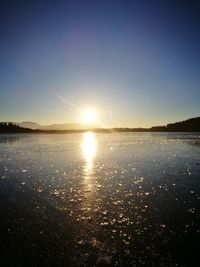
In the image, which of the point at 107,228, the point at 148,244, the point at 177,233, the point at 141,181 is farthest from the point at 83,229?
the point at 141,181

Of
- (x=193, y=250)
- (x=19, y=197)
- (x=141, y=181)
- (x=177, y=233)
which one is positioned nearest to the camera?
(x=193, y=250)

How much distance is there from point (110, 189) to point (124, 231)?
11.6 meters

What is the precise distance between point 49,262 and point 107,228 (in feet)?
16.0

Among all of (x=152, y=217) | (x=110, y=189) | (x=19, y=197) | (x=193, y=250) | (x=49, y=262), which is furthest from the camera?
(x=110, y=189)

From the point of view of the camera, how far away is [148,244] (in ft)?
48.0

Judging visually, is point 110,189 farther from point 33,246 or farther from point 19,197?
point 33,246

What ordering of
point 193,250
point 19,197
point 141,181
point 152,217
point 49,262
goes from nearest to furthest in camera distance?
point 49,262, point 193,250, point 152,217, point 19,197, point 141,181

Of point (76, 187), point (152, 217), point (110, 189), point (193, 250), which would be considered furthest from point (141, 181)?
point (193, 250)

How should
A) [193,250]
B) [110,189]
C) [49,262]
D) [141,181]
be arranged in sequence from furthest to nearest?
[141,181] < [110,189] < [193,250] < [49,262]

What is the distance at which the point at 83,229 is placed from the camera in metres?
16.9

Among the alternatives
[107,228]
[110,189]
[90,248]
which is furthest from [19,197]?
[90,248]

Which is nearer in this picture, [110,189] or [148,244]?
[148,244]

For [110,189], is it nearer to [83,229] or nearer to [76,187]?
[76,187]

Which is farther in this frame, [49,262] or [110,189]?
[110,189]
